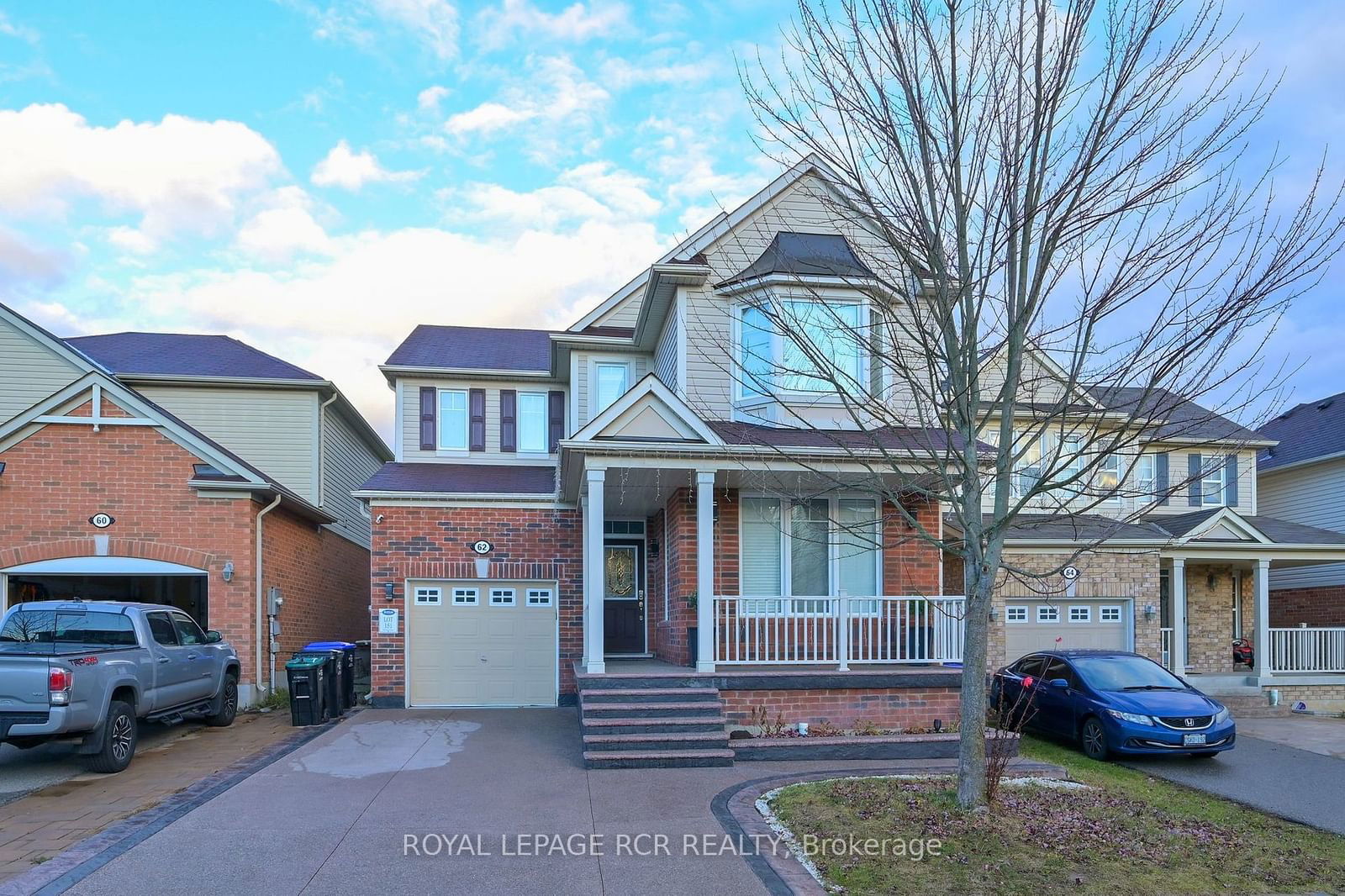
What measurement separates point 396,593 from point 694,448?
6284mm

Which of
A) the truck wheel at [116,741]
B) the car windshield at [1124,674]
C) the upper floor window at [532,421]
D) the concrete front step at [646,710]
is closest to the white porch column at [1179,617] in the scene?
the car windshield at [1124,674]

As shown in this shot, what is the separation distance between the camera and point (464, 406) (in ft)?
57.1

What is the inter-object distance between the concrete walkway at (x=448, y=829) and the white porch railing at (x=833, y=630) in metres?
1.84

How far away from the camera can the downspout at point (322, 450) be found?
1859cm

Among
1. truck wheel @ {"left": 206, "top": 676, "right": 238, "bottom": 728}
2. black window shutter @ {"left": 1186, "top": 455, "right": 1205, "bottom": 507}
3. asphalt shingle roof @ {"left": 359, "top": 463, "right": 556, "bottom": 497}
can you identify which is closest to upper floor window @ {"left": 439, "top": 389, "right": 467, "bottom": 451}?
asphalt shingle roof @ {"left": 359, "top": 463, "right": 556, "bottom": 497}

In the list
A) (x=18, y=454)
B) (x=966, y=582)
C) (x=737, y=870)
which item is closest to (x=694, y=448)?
(x=966, y=582)

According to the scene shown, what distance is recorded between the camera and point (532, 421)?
1759 centimetres

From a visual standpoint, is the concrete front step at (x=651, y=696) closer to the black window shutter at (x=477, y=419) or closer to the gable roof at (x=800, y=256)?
the gable roof at (x=800, y=256)

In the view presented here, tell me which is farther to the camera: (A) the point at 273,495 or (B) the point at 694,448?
(A) the point at 273,495

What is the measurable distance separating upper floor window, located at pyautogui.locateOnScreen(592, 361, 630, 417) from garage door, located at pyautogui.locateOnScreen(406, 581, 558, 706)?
3483 millimetres

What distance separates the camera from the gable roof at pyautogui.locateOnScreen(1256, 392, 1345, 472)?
21.6 m

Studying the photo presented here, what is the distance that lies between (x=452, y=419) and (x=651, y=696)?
8633 millimetres

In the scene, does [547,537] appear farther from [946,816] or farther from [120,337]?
[120,337]

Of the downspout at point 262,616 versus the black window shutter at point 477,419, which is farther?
the black window shutter at point 477,419
